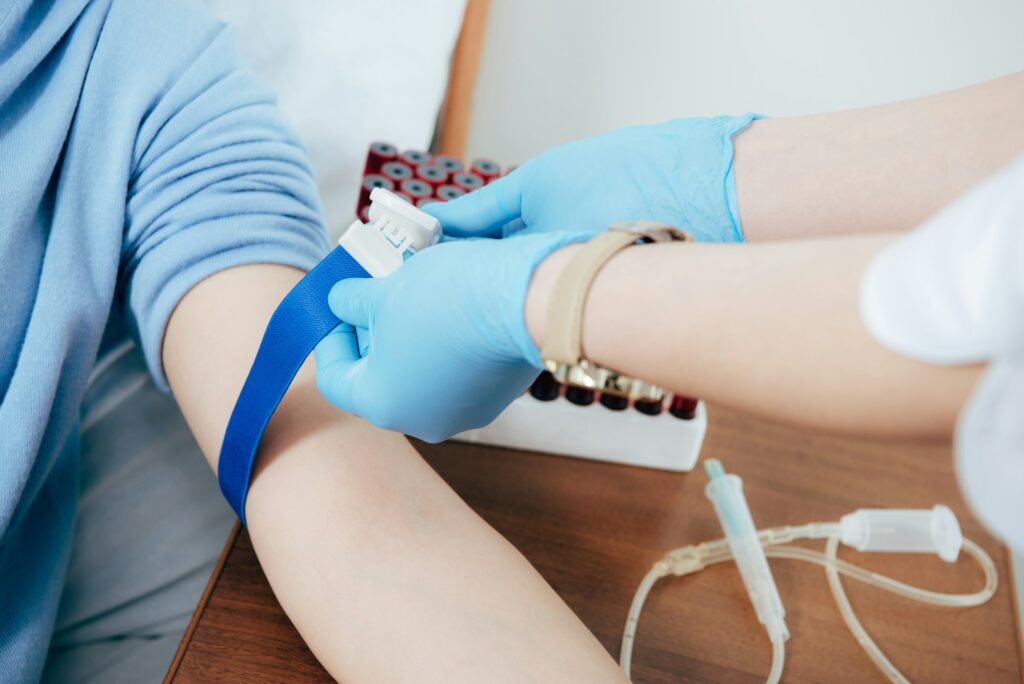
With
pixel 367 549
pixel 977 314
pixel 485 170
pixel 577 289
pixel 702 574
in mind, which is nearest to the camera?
pixel 977 314

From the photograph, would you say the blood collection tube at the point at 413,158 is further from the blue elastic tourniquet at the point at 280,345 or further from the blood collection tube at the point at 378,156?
the blue elastic tourniquet at the point at 280,345

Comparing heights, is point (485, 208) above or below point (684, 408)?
above

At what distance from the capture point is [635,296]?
43 centimetres

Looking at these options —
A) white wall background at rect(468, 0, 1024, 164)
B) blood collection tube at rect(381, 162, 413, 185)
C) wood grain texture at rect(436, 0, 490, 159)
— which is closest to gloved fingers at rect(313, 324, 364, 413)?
blood collection tube at rect(381, 162, 413, 185)

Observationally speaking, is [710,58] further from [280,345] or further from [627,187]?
[280,345]

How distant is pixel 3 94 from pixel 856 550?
889mm

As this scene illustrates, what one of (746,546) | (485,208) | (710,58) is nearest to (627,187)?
(485,208)

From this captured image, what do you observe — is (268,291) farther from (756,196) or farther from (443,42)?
(443,42)

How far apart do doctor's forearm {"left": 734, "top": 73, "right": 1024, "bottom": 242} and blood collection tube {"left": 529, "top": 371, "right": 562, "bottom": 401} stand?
0.24 metres

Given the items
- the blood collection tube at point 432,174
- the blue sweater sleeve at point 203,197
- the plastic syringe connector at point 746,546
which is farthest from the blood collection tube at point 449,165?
the plastic syringe connector at point 746,546

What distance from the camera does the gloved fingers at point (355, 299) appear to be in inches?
23.7

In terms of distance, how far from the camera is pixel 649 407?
2.71ft

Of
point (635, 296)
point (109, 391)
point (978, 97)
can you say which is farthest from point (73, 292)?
point (978, 97)

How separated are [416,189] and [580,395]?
0.33 meters
